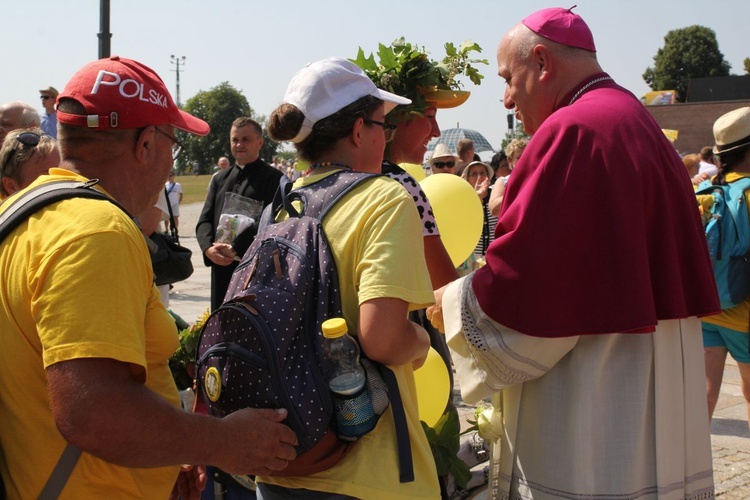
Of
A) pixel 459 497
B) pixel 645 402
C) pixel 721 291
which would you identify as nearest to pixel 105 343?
pixel 645 402

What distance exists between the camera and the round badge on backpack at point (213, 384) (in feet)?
6.66

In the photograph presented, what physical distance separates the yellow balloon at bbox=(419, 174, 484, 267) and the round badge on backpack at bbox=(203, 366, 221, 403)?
1.84m

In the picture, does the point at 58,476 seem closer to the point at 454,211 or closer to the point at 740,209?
the point at 454,211

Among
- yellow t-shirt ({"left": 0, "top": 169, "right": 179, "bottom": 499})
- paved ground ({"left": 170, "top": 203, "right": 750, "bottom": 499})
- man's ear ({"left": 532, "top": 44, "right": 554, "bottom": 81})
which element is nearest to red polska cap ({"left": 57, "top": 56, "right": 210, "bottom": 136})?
yellow t-shirt ({"left": 0, "top": 169, "right": 179, "bottom": 499})

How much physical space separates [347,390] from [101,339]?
703 mm

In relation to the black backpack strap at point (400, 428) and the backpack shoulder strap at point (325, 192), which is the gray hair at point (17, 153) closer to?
the backpack shoulder strap at point (325, 192)

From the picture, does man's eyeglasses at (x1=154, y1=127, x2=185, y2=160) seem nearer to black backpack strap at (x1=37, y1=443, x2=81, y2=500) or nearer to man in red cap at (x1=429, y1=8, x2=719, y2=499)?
black backpack strap at (x1=37, y1=443, x2=81, y2=500)

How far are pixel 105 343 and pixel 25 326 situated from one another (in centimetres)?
22

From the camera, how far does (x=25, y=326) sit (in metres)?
1.65

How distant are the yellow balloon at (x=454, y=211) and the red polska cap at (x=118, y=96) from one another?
1.88 meters

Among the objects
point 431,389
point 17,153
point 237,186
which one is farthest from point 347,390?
point 237,186

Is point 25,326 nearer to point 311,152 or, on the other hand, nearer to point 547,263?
point 311,152

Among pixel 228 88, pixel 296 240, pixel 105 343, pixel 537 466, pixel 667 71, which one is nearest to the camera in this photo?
pixel 105 343

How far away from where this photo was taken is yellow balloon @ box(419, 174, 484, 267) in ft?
12.3
